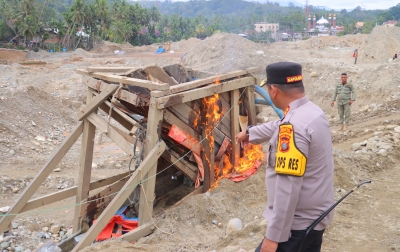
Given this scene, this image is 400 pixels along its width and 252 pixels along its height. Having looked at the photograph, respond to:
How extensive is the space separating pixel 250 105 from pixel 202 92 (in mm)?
1203

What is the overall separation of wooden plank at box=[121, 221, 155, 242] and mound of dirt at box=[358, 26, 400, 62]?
22390mm

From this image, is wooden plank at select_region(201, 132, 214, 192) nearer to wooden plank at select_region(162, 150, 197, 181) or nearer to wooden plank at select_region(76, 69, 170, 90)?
wooden plank at select_region(162, 150, 197, 181)

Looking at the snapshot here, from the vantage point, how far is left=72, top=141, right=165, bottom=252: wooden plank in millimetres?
4840

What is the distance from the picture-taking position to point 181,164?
5785mm

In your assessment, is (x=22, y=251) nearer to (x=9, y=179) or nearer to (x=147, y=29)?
(x=9, y=179)

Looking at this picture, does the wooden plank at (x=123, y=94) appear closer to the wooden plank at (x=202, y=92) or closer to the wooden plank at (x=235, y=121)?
the wooden plank at (x=202, y=92)

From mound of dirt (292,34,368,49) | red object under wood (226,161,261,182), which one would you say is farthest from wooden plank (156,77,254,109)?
mound of dirt (292,34,368,49)

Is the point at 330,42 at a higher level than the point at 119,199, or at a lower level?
higher

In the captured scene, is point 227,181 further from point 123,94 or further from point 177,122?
point 123,94

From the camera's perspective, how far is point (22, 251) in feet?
18.8

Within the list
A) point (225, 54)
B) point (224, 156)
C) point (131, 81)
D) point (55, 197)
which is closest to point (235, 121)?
point (224, 156)

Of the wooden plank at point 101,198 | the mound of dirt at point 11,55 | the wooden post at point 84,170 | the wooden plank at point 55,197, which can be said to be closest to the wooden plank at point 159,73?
the wooden post at point 84,170

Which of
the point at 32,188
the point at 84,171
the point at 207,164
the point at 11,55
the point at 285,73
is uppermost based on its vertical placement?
the point at 285,73

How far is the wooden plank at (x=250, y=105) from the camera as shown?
6.39 m
